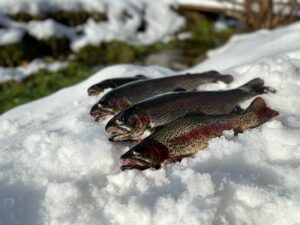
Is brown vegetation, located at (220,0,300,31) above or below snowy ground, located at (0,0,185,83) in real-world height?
above

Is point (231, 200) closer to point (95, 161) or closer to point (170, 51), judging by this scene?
point (95, 161)

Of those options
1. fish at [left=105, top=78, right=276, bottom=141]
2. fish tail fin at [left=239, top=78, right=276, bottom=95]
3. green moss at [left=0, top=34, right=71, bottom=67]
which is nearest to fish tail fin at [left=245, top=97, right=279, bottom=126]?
fish at [left=105, top=78, right=276, bottom=141]

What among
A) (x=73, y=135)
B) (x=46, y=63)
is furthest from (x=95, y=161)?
(x=46, y=63)

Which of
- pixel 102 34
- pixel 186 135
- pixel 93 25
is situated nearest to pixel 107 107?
pixel 186 135

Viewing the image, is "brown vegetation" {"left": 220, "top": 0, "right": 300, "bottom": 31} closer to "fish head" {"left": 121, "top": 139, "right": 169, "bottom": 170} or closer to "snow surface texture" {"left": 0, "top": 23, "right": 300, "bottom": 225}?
"snow surface texture" {"left": 0, "top": 23, "right": 300, "bottom": 225}

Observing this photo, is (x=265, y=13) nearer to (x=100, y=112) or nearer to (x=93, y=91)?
(x=93, y=91)
